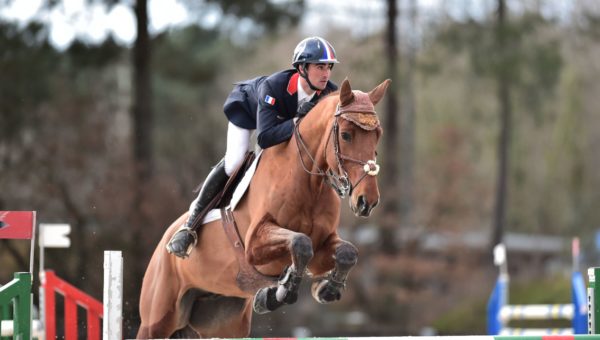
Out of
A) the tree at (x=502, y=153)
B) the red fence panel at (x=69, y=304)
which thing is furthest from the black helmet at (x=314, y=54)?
the tree at (x=502, y=153)

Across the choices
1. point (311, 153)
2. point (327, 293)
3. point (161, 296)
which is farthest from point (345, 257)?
point (161, 296)

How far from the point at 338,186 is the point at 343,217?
48.0ft

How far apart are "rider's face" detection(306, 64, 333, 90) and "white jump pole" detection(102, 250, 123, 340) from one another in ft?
5.56

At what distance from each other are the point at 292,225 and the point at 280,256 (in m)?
0.21

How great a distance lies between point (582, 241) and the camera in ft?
107

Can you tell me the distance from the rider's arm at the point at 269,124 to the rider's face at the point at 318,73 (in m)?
0.24

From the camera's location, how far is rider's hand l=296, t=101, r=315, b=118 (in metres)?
5.78

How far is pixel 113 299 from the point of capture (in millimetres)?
4555

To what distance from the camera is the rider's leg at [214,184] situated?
6184mm

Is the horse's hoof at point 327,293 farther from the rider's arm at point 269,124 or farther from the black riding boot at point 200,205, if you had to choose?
the black riding boot at point 200,205

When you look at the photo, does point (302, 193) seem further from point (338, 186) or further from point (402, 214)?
point (402, 214)

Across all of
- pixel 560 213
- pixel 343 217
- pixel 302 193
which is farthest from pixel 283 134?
pixel 560 213

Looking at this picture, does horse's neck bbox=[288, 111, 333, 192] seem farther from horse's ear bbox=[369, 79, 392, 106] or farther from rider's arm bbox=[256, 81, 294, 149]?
horse's ear bbox=[369, 79, 392, 106]

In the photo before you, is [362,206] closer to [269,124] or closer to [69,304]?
[269,124]
